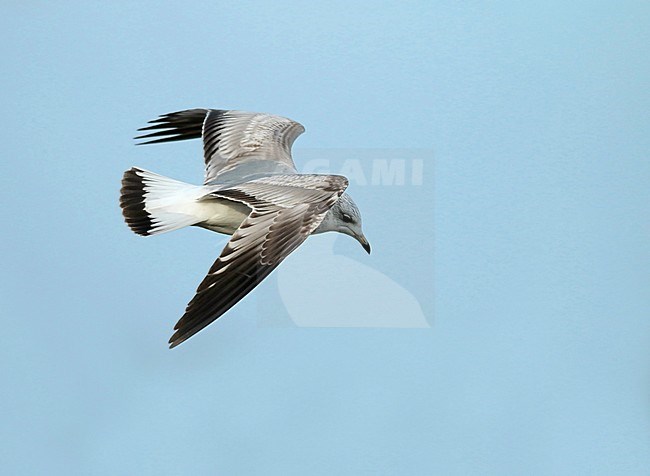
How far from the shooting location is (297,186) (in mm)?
3020

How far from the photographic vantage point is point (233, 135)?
3.79 metres

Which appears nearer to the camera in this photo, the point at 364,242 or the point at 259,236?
the point at 259,236

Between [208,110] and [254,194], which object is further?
[208,110]

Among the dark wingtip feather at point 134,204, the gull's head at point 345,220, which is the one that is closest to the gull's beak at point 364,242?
the gull's head at point 345,220

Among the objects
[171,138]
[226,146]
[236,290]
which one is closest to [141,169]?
[226,146]

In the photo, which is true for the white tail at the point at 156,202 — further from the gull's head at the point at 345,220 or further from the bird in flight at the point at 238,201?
the gull's head at the point at 345,220

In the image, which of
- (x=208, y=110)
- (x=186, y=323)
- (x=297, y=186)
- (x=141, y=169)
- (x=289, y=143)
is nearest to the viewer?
(x=186, y=323)

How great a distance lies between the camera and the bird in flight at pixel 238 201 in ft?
8.73

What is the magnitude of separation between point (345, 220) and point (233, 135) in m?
0.63

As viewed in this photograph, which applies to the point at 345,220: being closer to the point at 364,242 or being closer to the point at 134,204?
the point at 364,242

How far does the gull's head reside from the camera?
329 cm

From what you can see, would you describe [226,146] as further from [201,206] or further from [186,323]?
[186,323]

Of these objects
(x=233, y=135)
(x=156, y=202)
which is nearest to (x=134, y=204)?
(x=156, y=202)

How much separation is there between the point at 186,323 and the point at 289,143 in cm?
133
